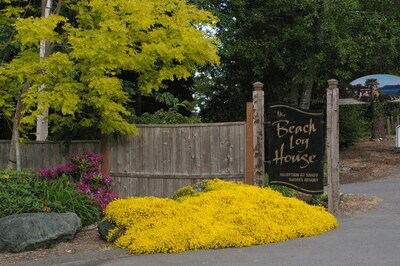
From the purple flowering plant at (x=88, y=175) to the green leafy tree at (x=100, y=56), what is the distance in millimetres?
741

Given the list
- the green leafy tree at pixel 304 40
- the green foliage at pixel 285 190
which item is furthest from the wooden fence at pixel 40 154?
the green leafy tree at pixel 304 40

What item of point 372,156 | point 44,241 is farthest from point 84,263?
point 372,156

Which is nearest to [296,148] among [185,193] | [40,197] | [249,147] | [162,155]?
[249,147]

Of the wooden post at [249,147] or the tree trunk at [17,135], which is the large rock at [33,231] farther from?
the wooden post at [249,147]

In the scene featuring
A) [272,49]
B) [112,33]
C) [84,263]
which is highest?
[272,49]

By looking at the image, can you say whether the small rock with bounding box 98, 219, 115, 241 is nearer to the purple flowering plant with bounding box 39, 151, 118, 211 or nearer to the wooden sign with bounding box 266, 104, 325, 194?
the purple flowering plant with bounding box 39, 151, 118, 211

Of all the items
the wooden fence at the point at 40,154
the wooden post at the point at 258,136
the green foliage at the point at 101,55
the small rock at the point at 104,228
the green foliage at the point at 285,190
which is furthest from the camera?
the wooden fence at the point at 40,154

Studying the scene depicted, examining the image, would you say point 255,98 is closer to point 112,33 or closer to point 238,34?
point 112,33

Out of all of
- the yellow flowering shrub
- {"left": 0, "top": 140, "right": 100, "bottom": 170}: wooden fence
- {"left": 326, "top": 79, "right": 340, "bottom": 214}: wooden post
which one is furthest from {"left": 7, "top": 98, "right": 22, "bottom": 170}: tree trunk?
{"left": 326, "top": 79, "right": 340, "bottom": 214}: wooden post

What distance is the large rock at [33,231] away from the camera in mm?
8328

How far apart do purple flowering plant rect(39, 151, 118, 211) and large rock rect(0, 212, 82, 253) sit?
6.90 ft

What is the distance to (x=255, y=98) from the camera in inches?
438

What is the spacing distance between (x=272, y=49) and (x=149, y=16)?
1220 cm

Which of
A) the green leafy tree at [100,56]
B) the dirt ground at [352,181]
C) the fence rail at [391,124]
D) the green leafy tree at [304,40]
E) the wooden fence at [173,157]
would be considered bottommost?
the dirt ground at [352,181]
